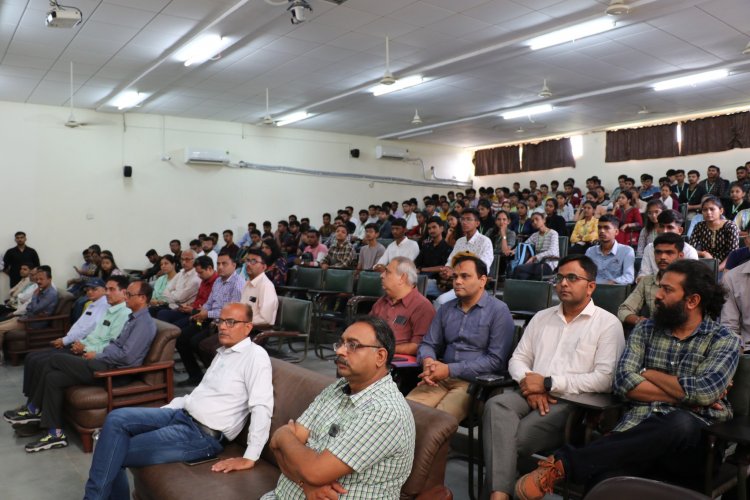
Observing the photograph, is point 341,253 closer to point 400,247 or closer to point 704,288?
point 400,247

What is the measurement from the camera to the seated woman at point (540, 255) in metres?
5.93

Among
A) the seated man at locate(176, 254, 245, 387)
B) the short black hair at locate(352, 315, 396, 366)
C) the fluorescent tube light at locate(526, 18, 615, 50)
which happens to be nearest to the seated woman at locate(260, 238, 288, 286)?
the seated man at locate(176, 254, 245, 387)

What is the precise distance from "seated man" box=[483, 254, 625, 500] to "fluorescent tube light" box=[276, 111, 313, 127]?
8140 millimetres

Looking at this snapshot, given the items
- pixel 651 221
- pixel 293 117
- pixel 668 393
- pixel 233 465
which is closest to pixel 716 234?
pixel 651 221

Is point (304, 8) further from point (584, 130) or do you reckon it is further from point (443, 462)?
point (584, 130)

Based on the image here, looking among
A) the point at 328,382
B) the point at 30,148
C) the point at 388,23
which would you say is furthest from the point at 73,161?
the point at 328,382

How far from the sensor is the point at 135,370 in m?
3.52

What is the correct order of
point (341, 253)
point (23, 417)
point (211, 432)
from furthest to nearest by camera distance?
1. point (341, 253)
2. point (23, 417)
3. point (211, 432)

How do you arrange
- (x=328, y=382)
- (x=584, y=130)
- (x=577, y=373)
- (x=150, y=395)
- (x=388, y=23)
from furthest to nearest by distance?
(x=584, y=130)
(x=388, y=23)
(x=150, y=395)
(x=577, y=373)
(x=328, y=382)

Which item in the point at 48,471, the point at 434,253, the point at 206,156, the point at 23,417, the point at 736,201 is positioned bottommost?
the point at 48,471

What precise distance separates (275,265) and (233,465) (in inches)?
220

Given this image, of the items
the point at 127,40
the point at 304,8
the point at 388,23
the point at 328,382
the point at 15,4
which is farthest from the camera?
the point at 127,40

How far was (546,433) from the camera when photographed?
7.73ft

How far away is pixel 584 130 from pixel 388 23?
7.82m
